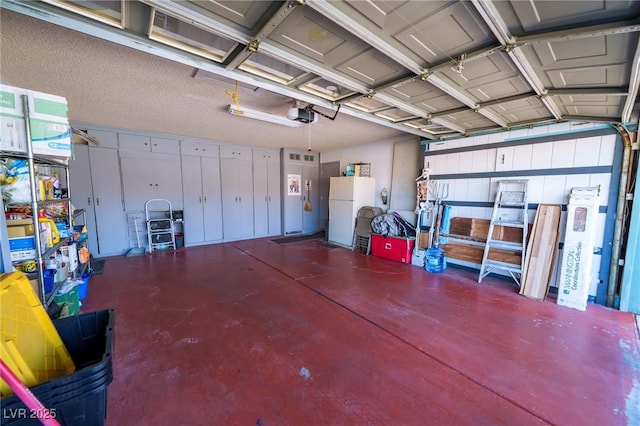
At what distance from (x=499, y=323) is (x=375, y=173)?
3.91m

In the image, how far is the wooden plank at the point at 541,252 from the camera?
3164mm

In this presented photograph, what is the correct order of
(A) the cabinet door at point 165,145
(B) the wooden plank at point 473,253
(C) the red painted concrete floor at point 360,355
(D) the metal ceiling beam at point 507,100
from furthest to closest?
(A) the cabinet door at point 165,145, (B) the wooden plank at point 473,253, (D) the metal ceiling beam at point 507,100, (C) the red painted concrete floor at point 360,355

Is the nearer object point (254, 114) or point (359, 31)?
point (359, 31)

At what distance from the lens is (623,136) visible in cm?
281

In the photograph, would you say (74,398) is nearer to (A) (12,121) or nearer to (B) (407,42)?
(A) (12,121)

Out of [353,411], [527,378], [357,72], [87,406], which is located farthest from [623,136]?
[87,406]

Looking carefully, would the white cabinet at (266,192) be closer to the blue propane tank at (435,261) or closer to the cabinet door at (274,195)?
the cabinet door at (274,195)

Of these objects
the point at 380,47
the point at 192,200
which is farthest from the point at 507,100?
the point at 192,200

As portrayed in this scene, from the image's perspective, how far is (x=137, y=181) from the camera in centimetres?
501

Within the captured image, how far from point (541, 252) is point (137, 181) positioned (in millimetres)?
7020

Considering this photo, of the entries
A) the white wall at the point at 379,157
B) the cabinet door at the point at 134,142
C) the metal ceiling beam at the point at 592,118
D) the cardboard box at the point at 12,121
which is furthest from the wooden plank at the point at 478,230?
the cabinet door at the point at 134,142

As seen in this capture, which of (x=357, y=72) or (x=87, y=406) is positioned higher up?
(x=357, y=72)

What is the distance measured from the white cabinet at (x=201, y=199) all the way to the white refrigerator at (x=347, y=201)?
2.84 meters

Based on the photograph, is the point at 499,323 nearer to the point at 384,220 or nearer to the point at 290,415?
the point at 290,415
